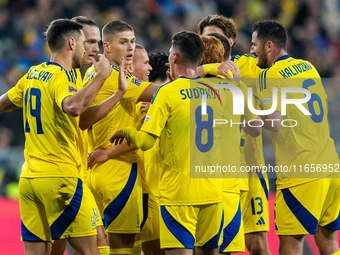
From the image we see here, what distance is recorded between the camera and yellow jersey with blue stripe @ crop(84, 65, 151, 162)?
4906 millimetres

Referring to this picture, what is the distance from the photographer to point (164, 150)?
4.25 m

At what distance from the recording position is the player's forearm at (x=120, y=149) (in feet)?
15.9

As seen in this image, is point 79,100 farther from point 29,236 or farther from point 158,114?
point 29,236

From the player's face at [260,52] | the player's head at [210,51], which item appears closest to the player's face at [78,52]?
the player's head at [210,51]

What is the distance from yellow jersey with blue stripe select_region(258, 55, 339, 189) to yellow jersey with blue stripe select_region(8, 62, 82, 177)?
2.05 m

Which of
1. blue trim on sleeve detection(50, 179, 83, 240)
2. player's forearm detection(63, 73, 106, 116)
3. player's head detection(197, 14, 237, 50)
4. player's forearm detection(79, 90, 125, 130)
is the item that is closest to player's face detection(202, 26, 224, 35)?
player's head detection(197, 14, 237, 50)

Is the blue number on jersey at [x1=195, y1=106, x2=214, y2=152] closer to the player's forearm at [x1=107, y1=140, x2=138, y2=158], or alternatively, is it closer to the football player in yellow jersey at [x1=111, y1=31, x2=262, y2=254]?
the football player in yellow jersey at [x1=111, y1=31, x2=262, y2=254]

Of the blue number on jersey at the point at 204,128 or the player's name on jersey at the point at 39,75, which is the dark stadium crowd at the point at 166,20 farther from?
the blue number on jersey at the point at 204,128

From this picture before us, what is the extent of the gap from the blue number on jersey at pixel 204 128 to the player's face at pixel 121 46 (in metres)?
1.43

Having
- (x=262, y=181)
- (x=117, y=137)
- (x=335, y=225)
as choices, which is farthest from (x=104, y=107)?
(x=335, y=225)

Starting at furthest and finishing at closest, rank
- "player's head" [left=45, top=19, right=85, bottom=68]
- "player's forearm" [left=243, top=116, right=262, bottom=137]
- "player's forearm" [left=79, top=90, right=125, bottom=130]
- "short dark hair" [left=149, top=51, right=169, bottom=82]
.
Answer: "short dark hair" [left=149, top=51, right=169, bottom=82] < "player's forearm" [left=243, top=116, right=262, bottom=137] < "player's forearm" [left=79, top=90, right=125, bottom=130] < "player's head" [left=45, top=19, right=85, bottom=68]

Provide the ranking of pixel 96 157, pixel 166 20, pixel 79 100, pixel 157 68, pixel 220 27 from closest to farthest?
pixel 79 100 < pixel 96 157 < pixel 157 68 < pixel 220 27 < pixel 166 20

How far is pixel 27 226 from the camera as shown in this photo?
4.36 metres

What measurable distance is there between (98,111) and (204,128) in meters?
1.03
